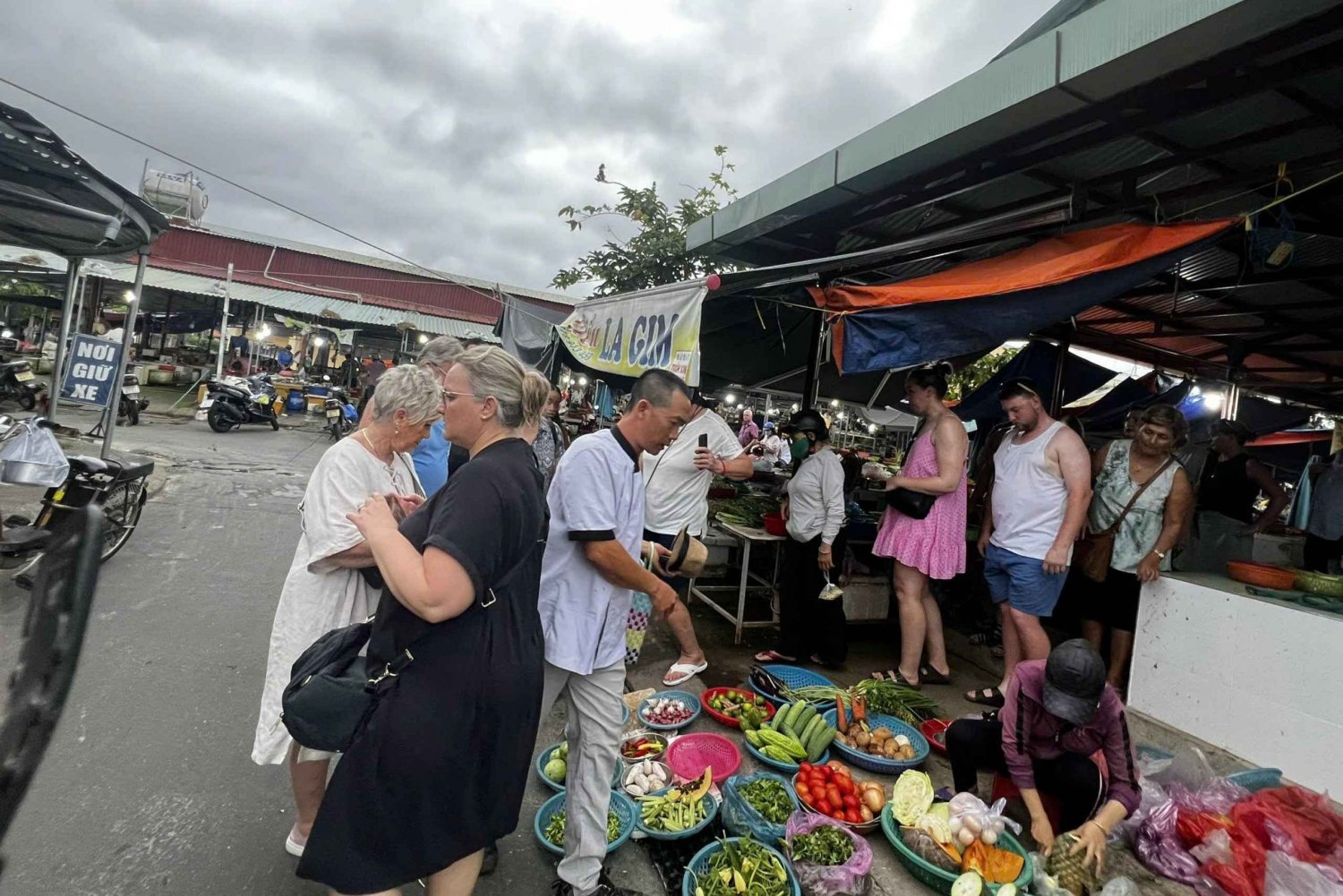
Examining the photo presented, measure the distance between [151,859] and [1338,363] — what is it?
11006 millimetres

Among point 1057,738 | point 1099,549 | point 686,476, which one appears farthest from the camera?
point 686,476

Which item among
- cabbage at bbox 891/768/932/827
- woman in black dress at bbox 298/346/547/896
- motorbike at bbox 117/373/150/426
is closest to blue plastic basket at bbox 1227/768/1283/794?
cabbage at bbox 891/768/932/827

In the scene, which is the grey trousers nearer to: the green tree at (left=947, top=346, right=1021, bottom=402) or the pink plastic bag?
the pink plastic bag

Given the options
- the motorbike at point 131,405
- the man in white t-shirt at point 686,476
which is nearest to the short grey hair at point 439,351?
the man in white t-shirt at point 686,476

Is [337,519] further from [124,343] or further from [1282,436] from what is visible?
[1282,436]

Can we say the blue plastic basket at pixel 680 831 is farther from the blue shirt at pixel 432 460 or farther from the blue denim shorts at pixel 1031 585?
the blue denim shorts at pixel 1031 585

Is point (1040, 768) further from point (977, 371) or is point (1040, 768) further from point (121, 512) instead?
point (977, 371)

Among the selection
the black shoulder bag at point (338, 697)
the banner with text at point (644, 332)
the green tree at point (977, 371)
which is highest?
the green tree at point (977, 371)

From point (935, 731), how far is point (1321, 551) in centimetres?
383

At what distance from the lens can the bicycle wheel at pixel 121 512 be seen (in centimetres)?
490

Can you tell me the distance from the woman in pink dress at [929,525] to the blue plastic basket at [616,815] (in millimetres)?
2404

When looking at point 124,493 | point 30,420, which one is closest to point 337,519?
point 30,420

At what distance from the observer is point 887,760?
312 centimetres

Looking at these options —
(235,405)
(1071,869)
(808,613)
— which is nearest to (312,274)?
(235,405)
